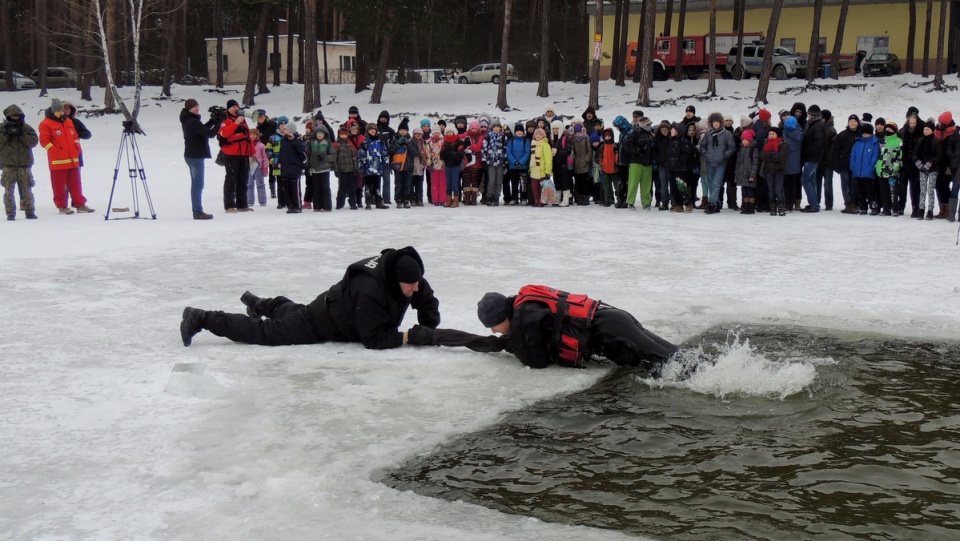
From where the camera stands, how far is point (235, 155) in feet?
52.2

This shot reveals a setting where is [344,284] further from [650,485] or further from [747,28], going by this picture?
[747,28]

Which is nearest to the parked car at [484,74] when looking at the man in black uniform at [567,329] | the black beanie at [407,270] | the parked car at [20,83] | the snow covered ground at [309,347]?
the parked car at [20,83]

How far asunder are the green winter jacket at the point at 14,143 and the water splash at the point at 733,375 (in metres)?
11.9

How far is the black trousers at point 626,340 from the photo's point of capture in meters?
6.66

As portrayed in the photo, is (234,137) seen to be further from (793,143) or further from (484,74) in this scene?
(484,74)

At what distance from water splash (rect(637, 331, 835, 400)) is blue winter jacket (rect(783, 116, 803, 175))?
9.97 metres

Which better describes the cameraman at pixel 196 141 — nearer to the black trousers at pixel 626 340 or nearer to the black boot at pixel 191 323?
the black boot at pixel 191 323

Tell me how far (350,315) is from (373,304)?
0.27 m

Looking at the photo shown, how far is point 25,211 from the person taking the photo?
15.2 meters

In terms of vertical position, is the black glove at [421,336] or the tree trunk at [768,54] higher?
the tree trunk at [768,54]

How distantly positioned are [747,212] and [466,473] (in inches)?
493

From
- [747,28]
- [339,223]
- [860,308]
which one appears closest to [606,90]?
[747,28]

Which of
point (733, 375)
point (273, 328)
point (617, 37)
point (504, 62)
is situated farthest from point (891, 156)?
point (617, 37)

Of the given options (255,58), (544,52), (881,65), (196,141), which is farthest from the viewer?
(881,65)
